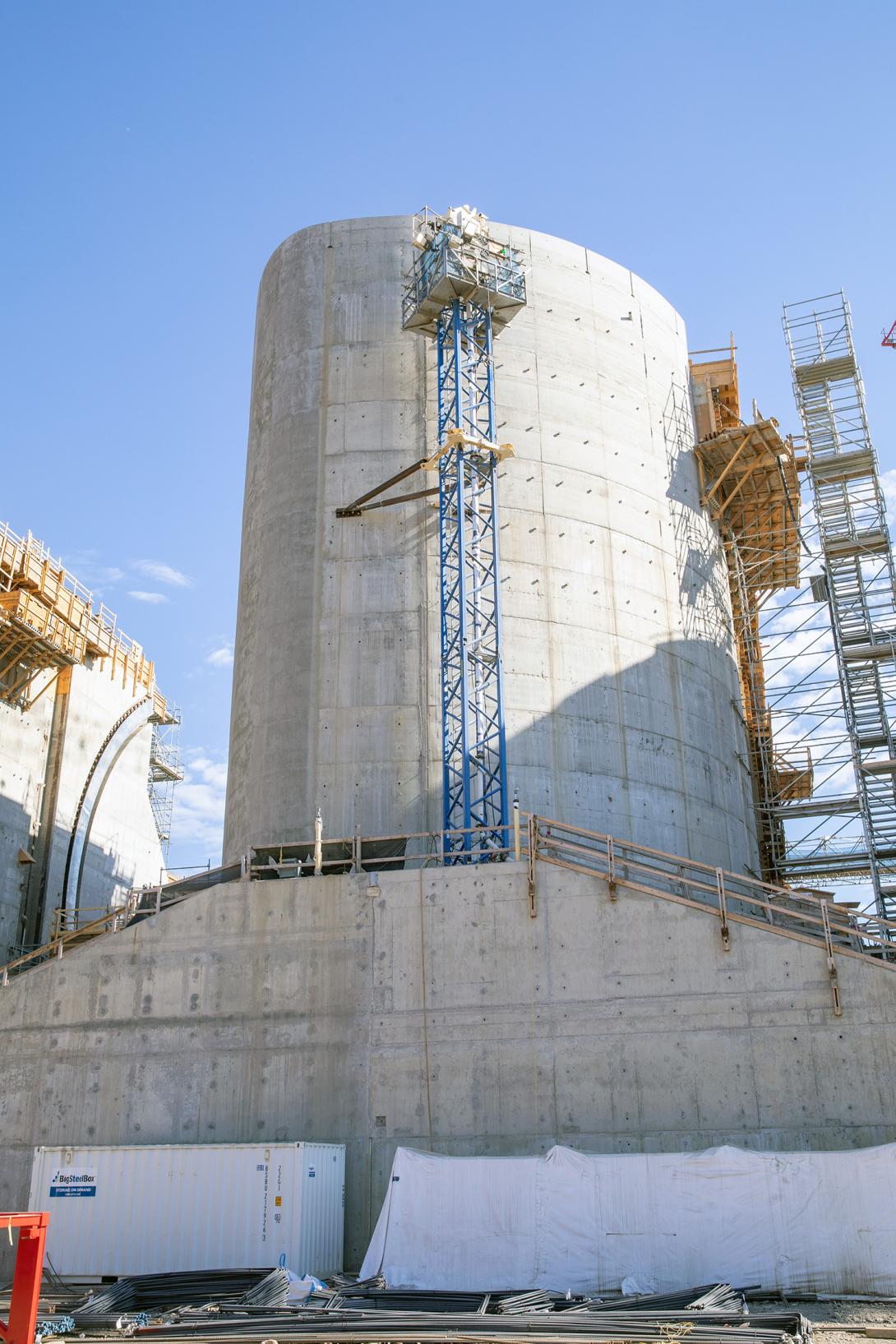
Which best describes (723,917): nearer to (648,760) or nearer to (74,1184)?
(648,760)

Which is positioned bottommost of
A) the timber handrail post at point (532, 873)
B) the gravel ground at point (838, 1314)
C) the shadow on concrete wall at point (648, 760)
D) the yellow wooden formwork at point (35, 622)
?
the gravel ground at point (838, 1314)

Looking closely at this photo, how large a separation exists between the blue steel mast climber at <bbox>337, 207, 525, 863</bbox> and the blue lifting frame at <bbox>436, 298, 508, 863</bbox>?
0.11 feet

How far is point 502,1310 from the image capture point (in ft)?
56.6

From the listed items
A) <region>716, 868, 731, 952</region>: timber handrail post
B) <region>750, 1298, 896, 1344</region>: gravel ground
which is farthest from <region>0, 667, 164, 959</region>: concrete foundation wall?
<region>750, 1298, 896, 1344</region>: gravel ground

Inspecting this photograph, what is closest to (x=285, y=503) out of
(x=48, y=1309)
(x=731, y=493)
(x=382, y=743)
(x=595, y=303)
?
(x=382, y=743)

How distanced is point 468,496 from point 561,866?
1178 centimetres

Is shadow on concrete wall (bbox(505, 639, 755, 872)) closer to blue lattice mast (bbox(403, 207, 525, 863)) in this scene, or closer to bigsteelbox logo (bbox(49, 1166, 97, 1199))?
blue lattice mast (bbox(403, 207, 525, 863))

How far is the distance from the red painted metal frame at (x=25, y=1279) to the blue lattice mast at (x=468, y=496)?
57.0 feet

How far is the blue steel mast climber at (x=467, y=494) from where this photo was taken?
1205 inches

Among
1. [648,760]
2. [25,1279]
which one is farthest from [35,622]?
[25,1279]

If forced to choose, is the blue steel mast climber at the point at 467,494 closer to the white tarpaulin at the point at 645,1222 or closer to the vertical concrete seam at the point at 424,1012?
the vertical concrete seam at the point at 424,1012

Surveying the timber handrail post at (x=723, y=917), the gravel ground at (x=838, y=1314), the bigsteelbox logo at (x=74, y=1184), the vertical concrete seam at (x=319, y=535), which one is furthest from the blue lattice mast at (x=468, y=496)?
the gravel ground at (x=838, y=1314)

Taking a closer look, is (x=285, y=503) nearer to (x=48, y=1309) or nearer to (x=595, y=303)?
(x=595, y=303)

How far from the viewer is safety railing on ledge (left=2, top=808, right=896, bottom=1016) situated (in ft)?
77.6
